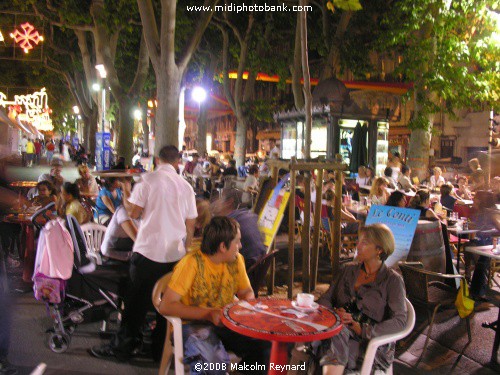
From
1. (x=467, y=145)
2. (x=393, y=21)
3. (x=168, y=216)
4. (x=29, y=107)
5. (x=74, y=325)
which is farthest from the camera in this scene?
(x=29, y=107)

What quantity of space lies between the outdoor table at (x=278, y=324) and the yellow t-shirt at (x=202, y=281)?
9.0 inches

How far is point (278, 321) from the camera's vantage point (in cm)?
348

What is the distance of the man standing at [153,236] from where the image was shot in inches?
200

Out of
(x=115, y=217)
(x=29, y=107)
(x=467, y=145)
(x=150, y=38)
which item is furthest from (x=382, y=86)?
(x=115, y=217)

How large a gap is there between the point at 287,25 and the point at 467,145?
13756 millimetres

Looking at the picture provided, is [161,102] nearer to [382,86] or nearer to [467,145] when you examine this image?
[382,86]

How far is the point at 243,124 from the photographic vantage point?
2247 centimetres

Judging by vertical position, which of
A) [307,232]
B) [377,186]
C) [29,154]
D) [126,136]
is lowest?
[307,232]

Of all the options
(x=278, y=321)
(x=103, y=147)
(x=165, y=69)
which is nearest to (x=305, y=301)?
(x=278, y=321)

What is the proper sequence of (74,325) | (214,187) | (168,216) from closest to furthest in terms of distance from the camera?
(168,216) → (74,325) → (214,187)

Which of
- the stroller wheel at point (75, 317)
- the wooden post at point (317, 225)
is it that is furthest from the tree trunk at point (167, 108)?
the stroller wheel at point (75, 317)

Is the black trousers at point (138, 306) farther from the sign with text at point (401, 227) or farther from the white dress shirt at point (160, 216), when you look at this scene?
the sign with text at point (401, 227)

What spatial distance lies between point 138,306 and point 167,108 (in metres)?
8.26
